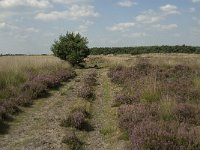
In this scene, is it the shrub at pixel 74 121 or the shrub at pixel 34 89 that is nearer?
the shrub at pixel 74 121

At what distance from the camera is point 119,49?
99375 millimetres

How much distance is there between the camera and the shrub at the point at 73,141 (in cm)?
969

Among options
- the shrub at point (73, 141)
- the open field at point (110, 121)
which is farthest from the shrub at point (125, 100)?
the shrub at point (73, 141)

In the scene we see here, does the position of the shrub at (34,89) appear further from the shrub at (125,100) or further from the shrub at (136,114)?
the shrub at (136,114)

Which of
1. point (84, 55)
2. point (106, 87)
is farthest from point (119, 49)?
point (106, 87)

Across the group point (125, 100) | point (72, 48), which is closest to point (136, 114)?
point (125, 100)

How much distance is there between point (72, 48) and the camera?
36.1 metres

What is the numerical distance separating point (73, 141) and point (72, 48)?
1041 inches

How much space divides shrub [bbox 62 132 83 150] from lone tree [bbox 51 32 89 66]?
24885 millimetres

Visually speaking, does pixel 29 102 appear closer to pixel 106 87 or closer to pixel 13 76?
pixel 13 76

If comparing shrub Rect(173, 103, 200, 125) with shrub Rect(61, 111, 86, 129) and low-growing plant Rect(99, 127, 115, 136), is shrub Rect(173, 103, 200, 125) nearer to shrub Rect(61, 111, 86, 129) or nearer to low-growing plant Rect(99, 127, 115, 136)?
low-growing plant Rect(99, 127, 115, 136)

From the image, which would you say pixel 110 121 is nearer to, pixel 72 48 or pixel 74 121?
pixel 74 121

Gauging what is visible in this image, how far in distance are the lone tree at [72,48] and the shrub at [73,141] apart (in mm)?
24885

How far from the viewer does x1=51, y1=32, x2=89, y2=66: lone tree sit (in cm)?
3534
